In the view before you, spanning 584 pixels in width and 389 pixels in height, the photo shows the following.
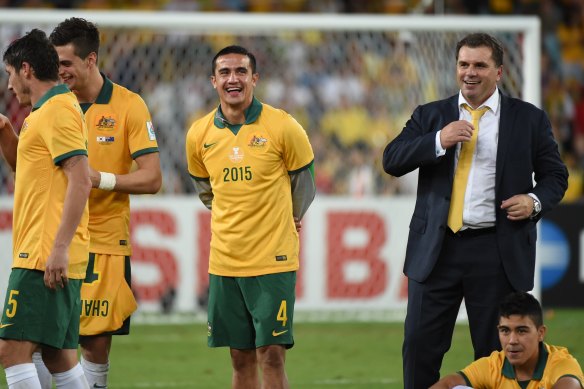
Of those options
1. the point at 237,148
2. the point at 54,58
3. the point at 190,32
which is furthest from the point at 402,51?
the point at 54,58

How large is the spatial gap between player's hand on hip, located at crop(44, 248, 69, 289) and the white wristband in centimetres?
89

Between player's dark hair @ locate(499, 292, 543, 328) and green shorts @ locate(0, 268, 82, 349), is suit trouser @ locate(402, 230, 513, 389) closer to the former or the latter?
player's dark hair @ locate(499, 292, 543, 328)

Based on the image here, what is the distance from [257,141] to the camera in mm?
6352

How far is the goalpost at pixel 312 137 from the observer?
36.4ft

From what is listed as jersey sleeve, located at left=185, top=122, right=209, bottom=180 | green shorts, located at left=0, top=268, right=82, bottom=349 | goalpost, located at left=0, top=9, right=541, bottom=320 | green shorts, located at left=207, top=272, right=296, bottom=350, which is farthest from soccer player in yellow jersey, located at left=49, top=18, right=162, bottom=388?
goalpost, located at left=0, top=9, right=541, bottom=320

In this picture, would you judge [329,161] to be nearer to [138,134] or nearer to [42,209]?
[138,134]

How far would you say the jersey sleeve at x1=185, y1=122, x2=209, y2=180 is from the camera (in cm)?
653

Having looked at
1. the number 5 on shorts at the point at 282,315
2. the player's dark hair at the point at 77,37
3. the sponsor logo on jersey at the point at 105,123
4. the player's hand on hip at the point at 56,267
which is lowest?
the number 5 on shorts at the point at 282,315

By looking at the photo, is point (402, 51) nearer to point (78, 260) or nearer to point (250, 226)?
point (250, 226)

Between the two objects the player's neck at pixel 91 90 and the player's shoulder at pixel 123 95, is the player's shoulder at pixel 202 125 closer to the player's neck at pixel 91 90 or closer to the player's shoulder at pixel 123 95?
the player's shoulder at pixel 123 95

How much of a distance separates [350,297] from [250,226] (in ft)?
17.8

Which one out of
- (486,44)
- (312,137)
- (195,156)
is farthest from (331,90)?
(486,44)

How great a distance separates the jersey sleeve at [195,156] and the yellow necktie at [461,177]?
1.50m

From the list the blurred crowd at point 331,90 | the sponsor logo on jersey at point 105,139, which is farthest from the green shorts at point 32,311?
the blurred crowd at point 331,90
